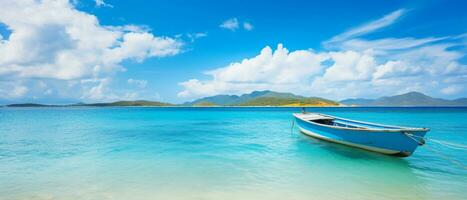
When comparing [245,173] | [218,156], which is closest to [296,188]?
[245,173]

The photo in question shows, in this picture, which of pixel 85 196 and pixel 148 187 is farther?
pixel 148 187

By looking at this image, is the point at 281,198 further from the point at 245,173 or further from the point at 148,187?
the point at 148,187

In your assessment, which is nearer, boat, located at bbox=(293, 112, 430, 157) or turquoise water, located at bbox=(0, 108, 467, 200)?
turquoise water, located at bbox=(0, 108, 467, 200)

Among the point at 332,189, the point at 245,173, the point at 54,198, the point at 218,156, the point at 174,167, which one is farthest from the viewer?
the point at 218,156

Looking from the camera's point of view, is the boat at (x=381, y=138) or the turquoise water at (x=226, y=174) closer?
the turquoise water at (x=226, y=174)

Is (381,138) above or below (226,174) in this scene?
above

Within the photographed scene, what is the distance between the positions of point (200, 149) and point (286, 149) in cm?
489

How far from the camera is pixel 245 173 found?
32.6 ft

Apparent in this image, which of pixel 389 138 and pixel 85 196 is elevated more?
pixel 389 138

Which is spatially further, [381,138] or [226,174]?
[381,138]

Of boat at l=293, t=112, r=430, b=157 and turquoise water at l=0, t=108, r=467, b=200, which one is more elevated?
boat at l=293, t=112, r=430, b=157

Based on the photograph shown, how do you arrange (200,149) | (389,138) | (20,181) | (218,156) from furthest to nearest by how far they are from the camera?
(200,149) → (218,156) → (389,138) → (20,181)

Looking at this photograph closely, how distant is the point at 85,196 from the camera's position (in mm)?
7551

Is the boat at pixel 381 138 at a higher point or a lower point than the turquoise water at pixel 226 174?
higher
